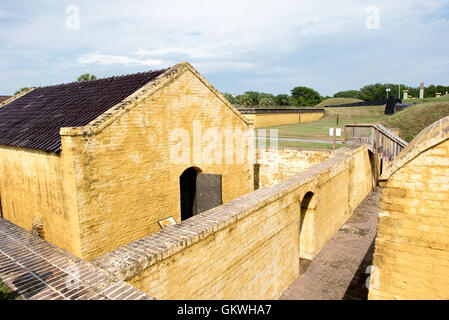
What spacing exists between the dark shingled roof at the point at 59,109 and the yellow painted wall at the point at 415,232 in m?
7.18

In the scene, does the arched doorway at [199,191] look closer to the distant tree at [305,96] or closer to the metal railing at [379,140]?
the metal railing at [379,140]

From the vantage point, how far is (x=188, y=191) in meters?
11.5

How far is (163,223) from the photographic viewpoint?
840cm

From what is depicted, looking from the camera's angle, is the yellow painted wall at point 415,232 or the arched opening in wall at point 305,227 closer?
the yellow painted wall at point 415,232

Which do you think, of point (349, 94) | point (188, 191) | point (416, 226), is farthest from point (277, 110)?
point (349, 94)

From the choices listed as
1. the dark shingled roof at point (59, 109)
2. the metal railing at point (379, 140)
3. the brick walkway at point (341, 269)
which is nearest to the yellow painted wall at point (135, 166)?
the dark shingled roof at point (59, 109)

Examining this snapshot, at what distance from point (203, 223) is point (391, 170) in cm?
360

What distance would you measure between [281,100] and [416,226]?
8113 cm

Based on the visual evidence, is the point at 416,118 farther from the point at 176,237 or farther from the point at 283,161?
the point at 176,237

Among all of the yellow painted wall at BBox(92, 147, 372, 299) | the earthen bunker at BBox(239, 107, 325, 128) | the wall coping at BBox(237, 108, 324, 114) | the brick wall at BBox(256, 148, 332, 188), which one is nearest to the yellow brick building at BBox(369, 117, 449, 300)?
the yellow painted wall at BBox(92, 147, 372, 299)

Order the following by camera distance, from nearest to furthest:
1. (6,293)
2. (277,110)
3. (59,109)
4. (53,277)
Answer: (6,293), (53,277), (59,109), (277,110)

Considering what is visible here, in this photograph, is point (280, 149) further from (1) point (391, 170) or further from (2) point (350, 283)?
(1) point (391, 170)

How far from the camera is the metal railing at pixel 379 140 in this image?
16.0 meters
